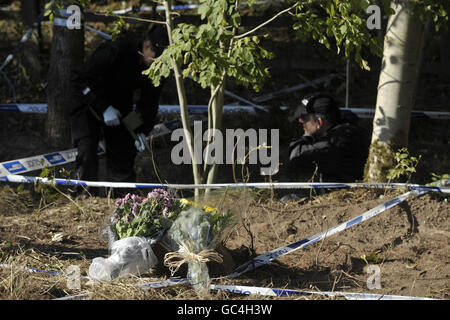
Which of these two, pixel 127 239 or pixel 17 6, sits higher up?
pixel 17 6

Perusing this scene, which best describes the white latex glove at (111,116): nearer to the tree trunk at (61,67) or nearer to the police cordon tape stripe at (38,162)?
the police cordon tape stripe at (38,162)

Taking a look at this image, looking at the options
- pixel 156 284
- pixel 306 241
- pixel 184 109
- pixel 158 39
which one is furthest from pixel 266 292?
pixel 158 39

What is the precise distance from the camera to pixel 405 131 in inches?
174

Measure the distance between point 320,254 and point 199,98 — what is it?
493 cm

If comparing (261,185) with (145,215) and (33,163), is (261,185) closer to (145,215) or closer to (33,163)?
(145,215)

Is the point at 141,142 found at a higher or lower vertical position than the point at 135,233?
higher

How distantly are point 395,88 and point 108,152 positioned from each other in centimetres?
293

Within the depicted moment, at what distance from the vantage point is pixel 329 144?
15.8 ft

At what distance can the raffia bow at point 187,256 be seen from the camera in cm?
314

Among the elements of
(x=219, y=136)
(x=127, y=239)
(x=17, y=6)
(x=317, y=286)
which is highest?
(x=17, y=6)

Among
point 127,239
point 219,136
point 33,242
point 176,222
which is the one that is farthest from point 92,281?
point 219,136

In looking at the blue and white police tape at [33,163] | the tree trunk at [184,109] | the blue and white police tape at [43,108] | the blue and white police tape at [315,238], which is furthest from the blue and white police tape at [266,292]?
the blue and white police tape at [43,108]

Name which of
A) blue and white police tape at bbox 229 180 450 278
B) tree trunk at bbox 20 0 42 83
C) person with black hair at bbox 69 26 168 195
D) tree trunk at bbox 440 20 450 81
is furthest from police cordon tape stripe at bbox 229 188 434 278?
tree trunk at bbox 20 0 42 83

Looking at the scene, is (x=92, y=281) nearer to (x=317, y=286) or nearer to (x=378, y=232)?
(x=317, y=286)
